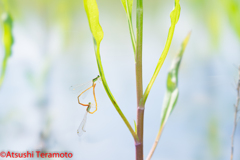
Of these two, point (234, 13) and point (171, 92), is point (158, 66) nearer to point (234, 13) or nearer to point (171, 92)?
point (171, 92)

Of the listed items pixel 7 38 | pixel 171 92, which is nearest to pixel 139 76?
pixel 171 92

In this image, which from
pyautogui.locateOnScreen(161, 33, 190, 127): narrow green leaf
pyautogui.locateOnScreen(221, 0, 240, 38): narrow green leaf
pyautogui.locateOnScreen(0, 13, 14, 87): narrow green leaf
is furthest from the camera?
pyautogui.locateOnScreen(221, 0, 240, 38): narrow green leaf

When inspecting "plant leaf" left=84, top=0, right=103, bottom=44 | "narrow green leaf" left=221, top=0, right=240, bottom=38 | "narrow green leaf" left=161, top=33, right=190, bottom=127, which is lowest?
"narrow green leaf" left=161, top=33, right=190, bottom=127

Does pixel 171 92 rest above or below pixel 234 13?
below

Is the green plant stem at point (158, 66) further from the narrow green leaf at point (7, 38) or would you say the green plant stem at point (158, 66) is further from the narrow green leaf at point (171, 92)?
the narrow green leaf at point (7, 38)

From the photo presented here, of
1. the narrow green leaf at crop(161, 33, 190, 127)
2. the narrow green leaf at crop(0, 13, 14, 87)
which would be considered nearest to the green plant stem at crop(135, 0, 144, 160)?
the narrow green leaf at crop(161, 33, 190, 127)

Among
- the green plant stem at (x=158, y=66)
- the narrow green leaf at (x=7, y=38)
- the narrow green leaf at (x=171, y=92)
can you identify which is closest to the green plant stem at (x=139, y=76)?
the green plant stem at (x=158, y=66)

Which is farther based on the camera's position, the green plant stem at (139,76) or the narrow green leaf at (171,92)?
the narrow green leaf at (171,92)

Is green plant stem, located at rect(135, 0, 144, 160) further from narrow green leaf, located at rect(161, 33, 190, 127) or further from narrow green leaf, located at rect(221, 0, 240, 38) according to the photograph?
narrow green leaf, located at rect(221, 0, 240, 38)

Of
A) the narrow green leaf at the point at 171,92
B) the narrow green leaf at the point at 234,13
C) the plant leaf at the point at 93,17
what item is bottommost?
the narrow green leaf at the point at 171,92

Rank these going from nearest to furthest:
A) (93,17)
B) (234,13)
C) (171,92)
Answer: (93,17) < (171,92) < (234,13)

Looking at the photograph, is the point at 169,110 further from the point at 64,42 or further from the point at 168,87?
the point at 64,42

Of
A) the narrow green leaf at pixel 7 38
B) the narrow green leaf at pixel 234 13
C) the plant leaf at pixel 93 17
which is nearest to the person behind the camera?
the plant leaf at pixel 93 17

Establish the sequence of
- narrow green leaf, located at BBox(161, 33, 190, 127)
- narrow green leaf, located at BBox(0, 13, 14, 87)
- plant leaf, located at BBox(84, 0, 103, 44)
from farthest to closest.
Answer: narrow green leaf, located at BBox(0, 13, 14, 87), narrow green leaf, located at BBox(161, 33, 190, 127), plant leaf, located at BBox(84, 0, 103, 44)
